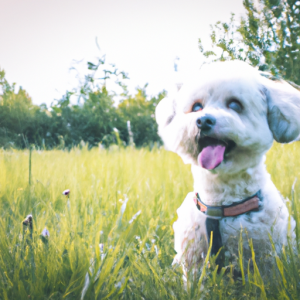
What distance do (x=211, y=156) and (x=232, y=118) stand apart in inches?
8.5

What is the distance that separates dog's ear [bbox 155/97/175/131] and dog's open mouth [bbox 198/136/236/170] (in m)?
0.37

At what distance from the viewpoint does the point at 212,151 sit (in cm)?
163

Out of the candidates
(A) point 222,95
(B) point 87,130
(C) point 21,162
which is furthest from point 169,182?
(B) point 87,130

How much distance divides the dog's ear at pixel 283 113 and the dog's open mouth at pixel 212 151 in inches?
10.4

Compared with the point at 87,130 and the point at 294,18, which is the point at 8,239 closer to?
the point at 294,18

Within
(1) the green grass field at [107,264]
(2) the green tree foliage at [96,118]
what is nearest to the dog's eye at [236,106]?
(1) the green grass field at [107,264]

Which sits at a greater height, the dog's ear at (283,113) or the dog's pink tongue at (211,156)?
the dog's ear at (283,113)

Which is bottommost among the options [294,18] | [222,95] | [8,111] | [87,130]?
[87,130]

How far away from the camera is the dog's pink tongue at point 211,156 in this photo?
1604 mm

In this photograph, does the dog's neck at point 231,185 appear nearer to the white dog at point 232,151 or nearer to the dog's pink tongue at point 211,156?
the white dog at point 232,151

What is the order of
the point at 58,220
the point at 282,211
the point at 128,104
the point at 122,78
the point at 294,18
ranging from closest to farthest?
the point at 282,211, the point at 58,220, the point at 294,18, the point at 122,78, the point at 128,104

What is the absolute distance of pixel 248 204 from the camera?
1.66 metres

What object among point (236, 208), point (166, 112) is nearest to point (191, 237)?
point (236, 208)

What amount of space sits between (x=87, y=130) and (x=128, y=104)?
3.75ft
